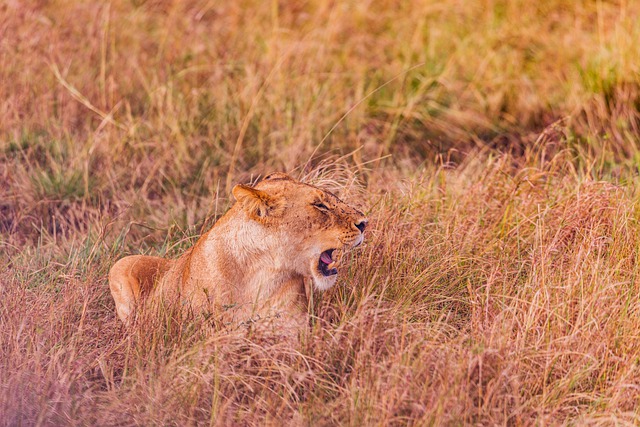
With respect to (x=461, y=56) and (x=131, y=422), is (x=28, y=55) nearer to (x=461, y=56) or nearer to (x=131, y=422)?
(x=461, y=56)

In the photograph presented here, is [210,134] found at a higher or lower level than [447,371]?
lower

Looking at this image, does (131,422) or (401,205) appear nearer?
(131,422)

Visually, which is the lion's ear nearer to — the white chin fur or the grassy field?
the white chin fur

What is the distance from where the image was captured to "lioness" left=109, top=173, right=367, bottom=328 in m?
4.49

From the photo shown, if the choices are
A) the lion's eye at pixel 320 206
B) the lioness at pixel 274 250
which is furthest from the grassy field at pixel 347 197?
the lion's eye at pixel 320 206

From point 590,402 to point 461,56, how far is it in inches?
199

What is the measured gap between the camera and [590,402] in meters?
4.20

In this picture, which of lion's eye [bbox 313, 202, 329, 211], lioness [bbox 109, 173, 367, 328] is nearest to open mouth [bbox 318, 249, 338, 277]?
lioness [bbox 109, 173, 367, 328]

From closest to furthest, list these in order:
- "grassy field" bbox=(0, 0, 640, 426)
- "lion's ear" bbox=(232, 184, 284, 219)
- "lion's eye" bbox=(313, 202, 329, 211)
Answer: "grassy field" bbox=(0, 0, 640, 426) < "lion's ear" bbox=(232, 184, 284, 219) < "lion's eye" bbox=(313, 202, 329, 211)

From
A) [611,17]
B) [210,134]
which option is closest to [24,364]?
[210,134]

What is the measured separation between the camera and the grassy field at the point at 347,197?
410 centimetres

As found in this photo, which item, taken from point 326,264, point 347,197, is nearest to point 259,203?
point 326,264

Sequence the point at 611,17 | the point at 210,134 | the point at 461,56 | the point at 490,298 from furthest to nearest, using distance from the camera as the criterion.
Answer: the point at 611,17 < the point at 461,56 < the point at 210,134 < the point at 490,298

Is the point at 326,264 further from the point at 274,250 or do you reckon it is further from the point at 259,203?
the point at 259,203
